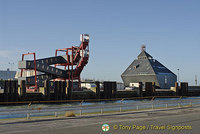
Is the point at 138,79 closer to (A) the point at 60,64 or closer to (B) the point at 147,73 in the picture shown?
(B) the point at 147,73

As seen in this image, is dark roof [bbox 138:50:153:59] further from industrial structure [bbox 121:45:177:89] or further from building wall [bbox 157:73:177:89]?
building wall [bbox 157:73:177:89]

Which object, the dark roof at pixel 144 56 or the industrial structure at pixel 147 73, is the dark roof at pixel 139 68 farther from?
the dark roof at pixel 144 56

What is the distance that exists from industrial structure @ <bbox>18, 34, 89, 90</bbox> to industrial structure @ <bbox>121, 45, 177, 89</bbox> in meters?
48.4

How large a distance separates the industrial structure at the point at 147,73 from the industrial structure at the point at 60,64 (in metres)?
48.4

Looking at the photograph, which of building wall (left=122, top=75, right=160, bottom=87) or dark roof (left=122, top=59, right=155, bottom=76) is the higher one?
dark roof (left=122, top=59, right=155, bottom=76)

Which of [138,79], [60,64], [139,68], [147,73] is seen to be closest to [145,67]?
[139,68]

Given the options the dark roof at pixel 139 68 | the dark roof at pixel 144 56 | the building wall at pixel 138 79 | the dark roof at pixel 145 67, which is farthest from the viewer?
the dark roof at pixel 144 56

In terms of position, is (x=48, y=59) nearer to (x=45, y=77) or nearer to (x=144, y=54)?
(x=45, y=77)

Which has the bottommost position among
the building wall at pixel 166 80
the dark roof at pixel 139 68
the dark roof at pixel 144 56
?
the building wall at pixel 166 80

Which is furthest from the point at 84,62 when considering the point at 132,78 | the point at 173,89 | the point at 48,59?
the point at 132,78

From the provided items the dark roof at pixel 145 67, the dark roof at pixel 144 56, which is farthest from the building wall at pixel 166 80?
the dark roof at pixel 144 56

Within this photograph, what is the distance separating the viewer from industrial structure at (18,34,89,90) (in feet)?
243

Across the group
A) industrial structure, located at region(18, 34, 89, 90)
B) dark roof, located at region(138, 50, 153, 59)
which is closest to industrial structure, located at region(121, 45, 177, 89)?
dark roof, located at region(138, 50, 153, 59)

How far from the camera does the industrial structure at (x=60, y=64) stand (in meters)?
74.2
